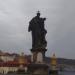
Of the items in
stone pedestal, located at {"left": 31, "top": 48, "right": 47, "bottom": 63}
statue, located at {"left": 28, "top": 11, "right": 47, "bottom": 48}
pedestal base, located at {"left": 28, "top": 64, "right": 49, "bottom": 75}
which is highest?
statue, located at {"left": 28, "top": 11, "right": 47, "bottom": 48}

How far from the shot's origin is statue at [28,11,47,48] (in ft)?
69.4

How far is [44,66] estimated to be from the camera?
20.0 meters

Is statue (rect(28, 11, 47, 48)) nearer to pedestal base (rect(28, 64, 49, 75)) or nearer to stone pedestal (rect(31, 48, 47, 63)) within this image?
stone pedestal (rect(31, 48, 47, 63))

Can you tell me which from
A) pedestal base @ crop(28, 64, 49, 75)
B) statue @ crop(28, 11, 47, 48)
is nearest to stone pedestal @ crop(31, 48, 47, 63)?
statue @ crop(28, 11, 47, 48)

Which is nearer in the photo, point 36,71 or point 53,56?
point 36,71

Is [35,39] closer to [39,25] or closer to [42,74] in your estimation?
[39,25]

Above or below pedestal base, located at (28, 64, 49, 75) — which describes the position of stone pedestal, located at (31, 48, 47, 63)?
above

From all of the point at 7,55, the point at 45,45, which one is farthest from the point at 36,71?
the point at 7,55

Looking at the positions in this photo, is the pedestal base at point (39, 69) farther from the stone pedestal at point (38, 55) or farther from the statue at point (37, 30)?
the statue at point (37, 30)

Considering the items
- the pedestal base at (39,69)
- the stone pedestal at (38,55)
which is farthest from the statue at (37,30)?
the pedestal base at (39,69)

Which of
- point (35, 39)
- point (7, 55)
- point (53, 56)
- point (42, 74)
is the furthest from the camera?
point (7, 55)

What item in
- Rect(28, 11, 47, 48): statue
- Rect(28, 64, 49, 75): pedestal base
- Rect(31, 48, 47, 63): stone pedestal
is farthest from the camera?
Rect(28, 11, 47, 48): statue

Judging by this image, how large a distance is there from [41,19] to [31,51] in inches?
86.3

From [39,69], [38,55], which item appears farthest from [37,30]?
[39,69]
